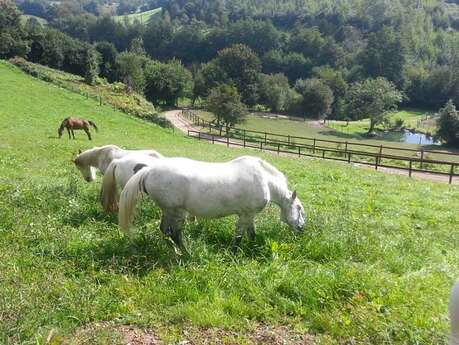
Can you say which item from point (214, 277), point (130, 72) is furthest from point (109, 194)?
point (130, 72)

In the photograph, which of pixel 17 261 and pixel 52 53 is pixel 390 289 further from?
pixel 52 53

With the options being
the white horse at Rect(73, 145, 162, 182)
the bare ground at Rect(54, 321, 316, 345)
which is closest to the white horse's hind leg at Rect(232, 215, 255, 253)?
the bare ground at Rect(54, 321, 316, 345)

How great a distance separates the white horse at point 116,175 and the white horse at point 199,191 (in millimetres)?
1550

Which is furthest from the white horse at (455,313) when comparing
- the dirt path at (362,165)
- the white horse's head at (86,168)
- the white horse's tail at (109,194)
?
the dirt path at (362,165)

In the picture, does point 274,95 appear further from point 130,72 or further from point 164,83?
point 130,72

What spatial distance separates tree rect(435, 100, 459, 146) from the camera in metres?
72.4

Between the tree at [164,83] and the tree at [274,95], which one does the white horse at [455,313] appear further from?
the tree at [274,95]

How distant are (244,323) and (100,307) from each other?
1.66 m

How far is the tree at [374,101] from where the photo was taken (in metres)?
83.4

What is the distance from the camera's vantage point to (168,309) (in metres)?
5.29

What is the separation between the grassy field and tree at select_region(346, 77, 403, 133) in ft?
255

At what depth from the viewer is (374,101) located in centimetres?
8475

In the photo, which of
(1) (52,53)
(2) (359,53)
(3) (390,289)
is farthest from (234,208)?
(2) (359,53)

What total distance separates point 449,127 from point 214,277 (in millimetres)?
76886
